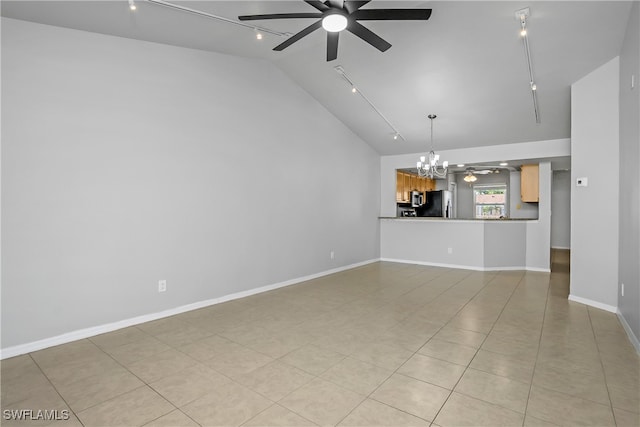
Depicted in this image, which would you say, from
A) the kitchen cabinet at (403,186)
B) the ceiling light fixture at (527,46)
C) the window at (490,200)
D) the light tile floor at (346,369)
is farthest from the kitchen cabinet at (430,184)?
the light tile floor at (346,369)

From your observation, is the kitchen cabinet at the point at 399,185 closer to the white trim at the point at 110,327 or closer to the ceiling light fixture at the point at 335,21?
the white trim at the point at 110,327

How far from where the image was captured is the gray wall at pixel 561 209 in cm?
933

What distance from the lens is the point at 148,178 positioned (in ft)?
11.4

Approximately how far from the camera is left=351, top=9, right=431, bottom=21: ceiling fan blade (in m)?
2.46

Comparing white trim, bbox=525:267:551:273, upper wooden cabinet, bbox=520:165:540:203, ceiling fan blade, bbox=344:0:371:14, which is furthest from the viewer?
upper wooden cabinet, bbox=520:165:540:203

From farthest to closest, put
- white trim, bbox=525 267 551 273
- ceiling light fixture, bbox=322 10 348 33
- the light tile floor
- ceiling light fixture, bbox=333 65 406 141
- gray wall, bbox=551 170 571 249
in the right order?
gray wall, bbox=551 170 571 249
white trim, bbox=525 267 551 273
ceiling light fixture, bbox=333 65 406 141
ceiling light fixture, bbox=322 10 348 33
the light tile floor

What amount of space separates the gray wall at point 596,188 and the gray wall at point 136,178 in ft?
12.1

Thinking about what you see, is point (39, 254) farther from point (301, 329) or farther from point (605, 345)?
point (605, 345)

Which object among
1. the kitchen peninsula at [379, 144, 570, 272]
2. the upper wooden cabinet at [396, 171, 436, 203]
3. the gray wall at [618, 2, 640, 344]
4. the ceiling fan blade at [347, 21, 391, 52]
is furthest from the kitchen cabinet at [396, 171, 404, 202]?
the ceiling fan blade at [347, 21, 391, 52]

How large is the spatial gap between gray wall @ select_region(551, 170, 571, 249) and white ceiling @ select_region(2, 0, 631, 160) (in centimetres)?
481

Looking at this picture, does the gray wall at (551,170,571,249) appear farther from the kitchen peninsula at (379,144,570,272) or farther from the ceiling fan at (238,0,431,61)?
the ceiling fan at (238,0,431,61)

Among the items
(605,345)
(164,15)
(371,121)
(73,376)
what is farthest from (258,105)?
(605,345)

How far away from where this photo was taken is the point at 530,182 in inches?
265

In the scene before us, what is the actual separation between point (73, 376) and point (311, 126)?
4.44 metres
